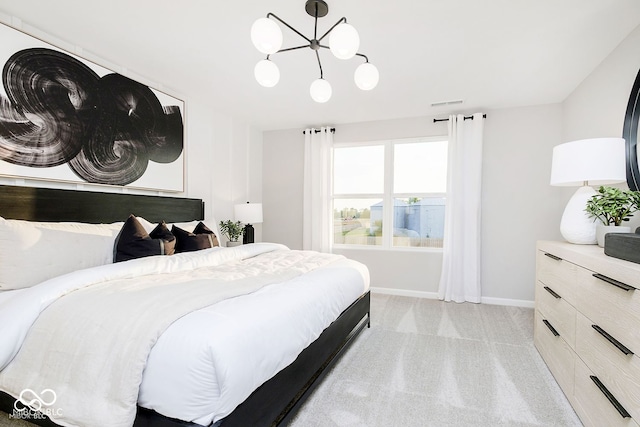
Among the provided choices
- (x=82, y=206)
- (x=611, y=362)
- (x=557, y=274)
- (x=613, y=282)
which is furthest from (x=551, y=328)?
(x=82, y=206)

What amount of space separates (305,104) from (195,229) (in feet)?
6.31

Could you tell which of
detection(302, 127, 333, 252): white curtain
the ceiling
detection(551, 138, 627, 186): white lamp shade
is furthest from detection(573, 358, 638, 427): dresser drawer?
detection(302, 127, 333, 252): white curtain

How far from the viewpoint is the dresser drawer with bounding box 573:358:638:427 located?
1.38 m

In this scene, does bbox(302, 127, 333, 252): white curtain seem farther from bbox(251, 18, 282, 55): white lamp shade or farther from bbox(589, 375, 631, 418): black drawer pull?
bbox(589, 375, 631, 418): black drawer pull

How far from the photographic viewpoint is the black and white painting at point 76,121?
2.12 metres

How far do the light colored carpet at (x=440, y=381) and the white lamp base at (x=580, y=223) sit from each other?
96 centimetres

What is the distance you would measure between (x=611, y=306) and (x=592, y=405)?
538 mm

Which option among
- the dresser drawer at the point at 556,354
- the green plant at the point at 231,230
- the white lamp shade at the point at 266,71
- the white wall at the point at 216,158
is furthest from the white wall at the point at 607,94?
the white wall at the point at 216,158

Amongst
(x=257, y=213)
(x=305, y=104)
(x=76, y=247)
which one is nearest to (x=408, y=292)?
(x=257, y=213)

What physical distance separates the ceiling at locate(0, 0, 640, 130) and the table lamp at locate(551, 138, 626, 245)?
842 mm

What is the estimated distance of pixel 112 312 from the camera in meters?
1.29

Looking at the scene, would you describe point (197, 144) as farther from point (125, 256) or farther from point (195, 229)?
point (125, 256)

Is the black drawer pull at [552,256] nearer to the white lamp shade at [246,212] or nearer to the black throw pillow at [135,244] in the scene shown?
the black throw pillow at [135,244]

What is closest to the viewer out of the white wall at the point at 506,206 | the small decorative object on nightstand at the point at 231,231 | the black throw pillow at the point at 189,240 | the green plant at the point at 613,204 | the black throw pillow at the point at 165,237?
the green plant at the point at 613,204
